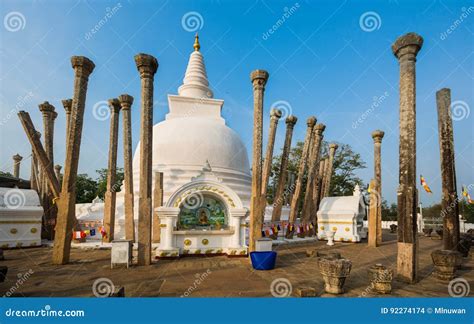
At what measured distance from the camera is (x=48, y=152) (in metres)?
14.5

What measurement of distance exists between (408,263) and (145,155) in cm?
805

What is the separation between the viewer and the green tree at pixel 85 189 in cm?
3106

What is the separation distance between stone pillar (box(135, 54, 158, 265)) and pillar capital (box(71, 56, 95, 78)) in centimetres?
179

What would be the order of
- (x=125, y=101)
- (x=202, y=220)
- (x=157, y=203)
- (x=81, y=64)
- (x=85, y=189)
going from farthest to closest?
(x=85, y=189) < (x=125, y=101) < (x=157, y=203) < (x=202, y=220) < (x=81, y=64)

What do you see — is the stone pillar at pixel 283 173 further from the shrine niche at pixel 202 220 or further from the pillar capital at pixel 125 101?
the pillar capital at pixel 125 101

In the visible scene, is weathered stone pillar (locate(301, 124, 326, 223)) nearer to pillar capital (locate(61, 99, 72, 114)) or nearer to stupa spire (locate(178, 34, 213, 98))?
stupa spire (locate(178, 34, 213, 98))

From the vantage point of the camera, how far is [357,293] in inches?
245

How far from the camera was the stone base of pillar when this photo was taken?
708cm

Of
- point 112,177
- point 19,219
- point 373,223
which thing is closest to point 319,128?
point 373,223

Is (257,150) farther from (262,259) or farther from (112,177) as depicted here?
(112,177)

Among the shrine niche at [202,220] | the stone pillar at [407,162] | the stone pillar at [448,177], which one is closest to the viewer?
the stone pillar at [407,162]

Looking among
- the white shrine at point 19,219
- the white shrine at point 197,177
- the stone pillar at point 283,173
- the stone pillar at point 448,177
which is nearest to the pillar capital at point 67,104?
the white shrine at point 19,219

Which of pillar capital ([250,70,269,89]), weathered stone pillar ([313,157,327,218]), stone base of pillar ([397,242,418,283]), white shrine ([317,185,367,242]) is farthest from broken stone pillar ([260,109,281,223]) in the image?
stone base of pillar ([397,242,418,283])

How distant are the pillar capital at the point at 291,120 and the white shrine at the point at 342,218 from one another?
18.4 ft
